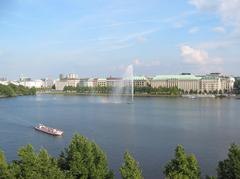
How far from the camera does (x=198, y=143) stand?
14914 mm

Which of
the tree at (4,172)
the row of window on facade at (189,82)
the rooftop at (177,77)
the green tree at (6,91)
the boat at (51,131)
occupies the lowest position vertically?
A: the boat at (51,131)

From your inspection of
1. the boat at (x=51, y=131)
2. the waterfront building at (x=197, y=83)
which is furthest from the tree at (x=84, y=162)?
the waterfront building at (x=197, y=83)

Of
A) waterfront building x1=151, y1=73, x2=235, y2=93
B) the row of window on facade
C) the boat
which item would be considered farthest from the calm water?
waterfront building x1=151, y1=73, x2=235, y2=93

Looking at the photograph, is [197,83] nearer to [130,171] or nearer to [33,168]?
[130,171]

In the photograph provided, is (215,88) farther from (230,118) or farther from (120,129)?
(120,129)

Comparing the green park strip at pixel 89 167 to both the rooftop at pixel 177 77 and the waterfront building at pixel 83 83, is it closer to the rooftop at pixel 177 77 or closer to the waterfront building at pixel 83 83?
the rooftop at pixel 177 77

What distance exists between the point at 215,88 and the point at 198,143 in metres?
50.2

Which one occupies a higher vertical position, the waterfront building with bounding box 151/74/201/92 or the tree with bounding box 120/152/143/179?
the waterfront building with bounding box 151/74/201/92

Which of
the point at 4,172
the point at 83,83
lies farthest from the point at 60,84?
the point at 4,172

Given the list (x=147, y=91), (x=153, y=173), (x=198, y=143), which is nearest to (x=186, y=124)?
(x=198, y=143)

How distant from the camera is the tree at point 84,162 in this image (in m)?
7.57

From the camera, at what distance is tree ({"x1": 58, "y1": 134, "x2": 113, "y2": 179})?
7.57 metres

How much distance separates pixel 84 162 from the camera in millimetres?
7715

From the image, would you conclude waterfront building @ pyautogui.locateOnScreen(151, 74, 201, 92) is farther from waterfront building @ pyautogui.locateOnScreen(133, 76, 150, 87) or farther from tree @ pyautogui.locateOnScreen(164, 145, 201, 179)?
tree @ pyautogui.locateOnScreen(164, 145, 201, 179)
